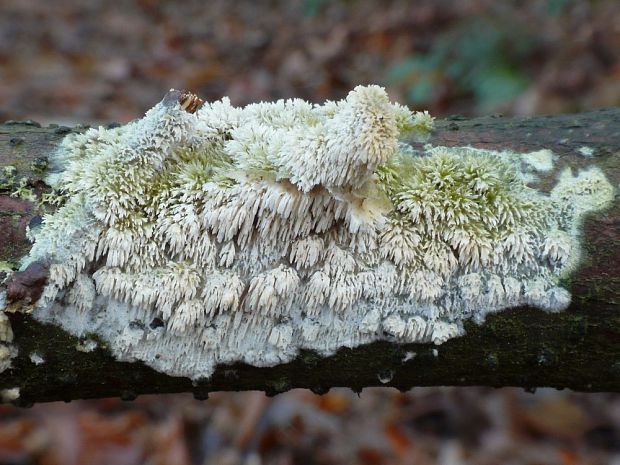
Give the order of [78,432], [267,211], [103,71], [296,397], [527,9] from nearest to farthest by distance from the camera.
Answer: [267,211], [78,432], [296,397], [527,9], [103,71]

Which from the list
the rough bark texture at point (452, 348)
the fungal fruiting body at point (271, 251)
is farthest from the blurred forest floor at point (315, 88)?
the fungal fruiting body at point (271, 251)

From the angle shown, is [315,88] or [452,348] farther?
[315,88]

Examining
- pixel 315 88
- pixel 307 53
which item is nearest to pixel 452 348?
pixel 315 88

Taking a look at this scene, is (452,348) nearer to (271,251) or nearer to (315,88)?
(271,251)

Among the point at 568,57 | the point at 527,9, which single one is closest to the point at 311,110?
the point at 568,57

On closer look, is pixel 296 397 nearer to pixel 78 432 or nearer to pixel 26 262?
pixel 78 432

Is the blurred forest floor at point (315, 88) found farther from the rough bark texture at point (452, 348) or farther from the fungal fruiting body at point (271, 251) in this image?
the fungal fruiting body at point (271, 251)

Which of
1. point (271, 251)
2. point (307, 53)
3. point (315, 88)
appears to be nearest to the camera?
point (271, 251)

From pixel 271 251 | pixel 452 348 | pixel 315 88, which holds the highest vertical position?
pixel 315 88
